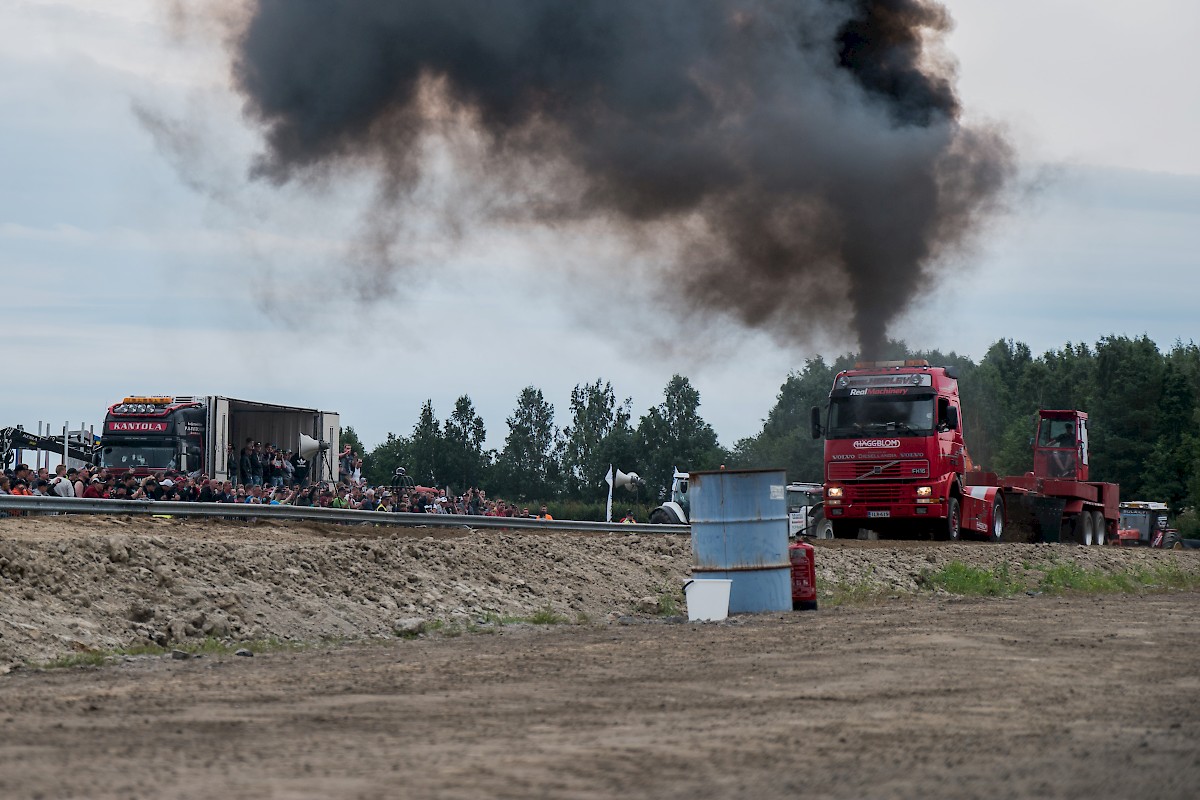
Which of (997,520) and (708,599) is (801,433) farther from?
(708,599)

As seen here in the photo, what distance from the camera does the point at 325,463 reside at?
1423 inches

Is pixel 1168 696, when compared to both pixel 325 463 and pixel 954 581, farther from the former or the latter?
pixel 325 463

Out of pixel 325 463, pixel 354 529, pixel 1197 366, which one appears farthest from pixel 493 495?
pixel 354 529

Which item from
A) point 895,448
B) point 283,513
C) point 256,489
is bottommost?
point 283,513

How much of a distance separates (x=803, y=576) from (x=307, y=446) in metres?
20.3

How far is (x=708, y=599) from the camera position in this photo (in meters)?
16.4

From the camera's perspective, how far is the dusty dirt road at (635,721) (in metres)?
6.35

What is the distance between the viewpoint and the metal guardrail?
18141 mm

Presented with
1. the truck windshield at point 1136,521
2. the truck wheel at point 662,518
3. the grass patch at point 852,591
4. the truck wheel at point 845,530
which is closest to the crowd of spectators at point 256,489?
the truck wheel at point 662,518

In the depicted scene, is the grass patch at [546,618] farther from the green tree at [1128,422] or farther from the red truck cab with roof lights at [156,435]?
the green tree at [1128,422]

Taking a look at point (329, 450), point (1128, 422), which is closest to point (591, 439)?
point (1128, 422)

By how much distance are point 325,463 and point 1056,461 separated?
18.7m

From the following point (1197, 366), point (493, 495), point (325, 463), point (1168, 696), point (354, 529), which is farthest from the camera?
point (493, 495)

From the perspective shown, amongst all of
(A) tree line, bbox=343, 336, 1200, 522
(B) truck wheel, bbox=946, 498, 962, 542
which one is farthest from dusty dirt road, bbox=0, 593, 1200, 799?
(A) tree line, bbox=343, 336, 1200, 522
